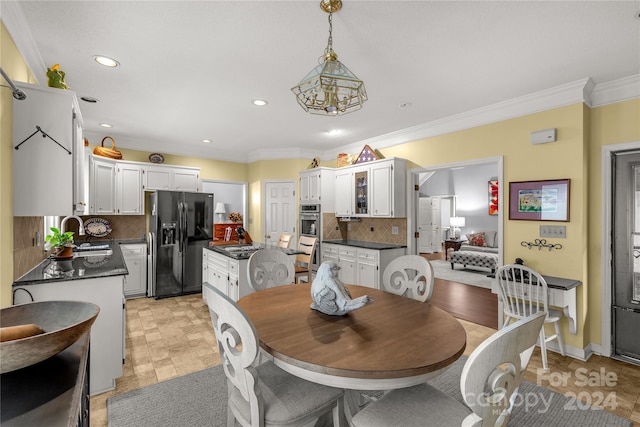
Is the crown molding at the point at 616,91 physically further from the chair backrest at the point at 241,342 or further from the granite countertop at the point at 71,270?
the granite countertop at the point at 71,270

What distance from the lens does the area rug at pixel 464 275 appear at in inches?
243

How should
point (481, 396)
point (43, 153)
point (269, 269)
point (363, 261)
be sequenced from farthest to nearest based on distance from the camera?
point (363, 261) < point (269, 269) < point (43, 153) < point (481, 396)

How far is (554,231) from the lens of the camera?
10.2 ft

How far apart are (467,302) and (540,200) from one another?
2234 mm

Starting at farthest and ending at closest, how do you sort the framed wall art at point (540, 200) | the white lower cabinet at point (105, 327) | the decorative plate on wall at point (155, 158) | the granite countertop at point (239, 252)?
the decorative plate on wall at point (155, 158) → the granite countertop at point (239, 252) → the framed wall art at point (540, 200) → the white lower cabinet at point (105, 327)

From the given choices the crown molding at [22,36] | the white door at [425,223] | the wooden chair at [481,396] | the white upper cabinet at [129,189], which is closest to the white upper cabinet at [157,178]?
the white upper cabinet at [129,189]

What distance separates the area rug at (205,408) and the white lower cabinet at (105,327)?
0.20 metres

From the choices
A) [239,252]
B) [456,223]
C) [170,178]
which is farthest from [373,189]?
[456,223]

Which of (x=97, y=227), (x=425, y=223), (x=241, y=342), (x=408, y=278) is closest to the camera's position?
(x=241, y=342)

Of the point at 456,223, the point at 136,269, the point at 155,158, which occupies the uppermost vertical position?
the point at 155,158

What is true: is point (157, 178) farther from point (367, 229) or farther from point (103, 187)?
point (367, 229)

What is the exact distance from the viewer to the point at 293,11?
192 cm

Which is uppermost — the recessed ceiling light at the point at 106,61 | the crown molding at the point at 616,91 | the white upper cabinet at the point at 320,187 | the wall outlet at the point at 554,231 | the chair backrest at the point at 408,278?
the recessed ceiling light at the point at 106,61

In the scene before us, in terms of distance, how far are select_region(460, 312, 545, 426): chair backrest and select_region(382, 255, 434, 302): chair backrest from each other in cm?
106
